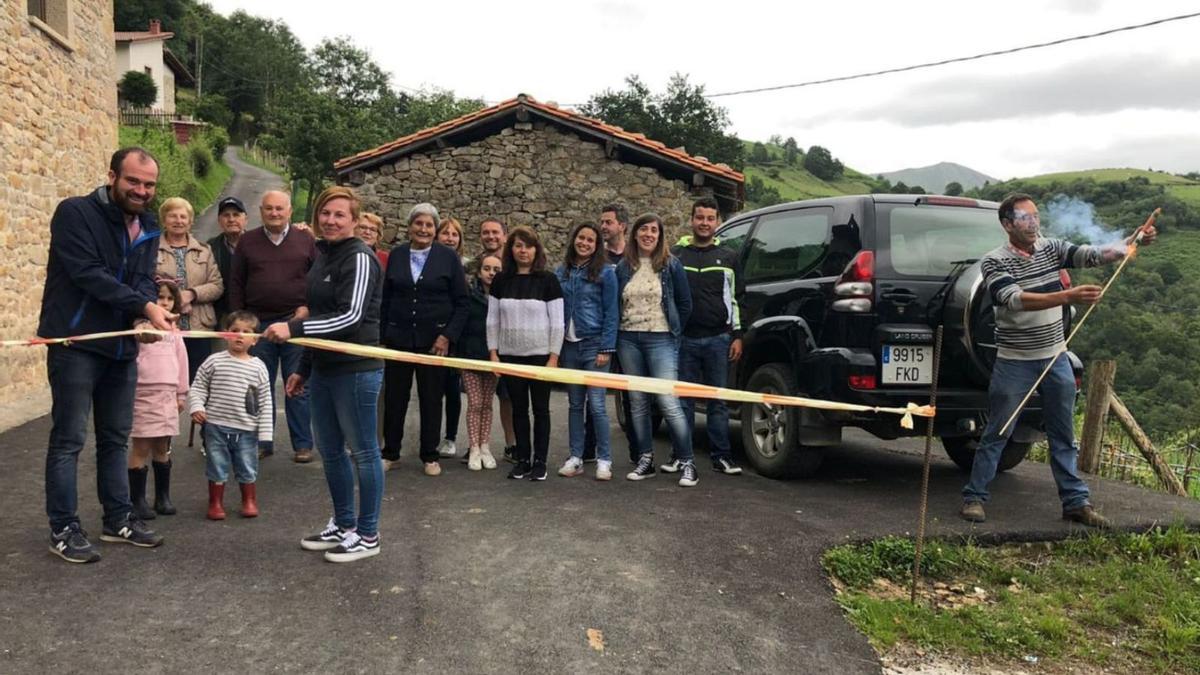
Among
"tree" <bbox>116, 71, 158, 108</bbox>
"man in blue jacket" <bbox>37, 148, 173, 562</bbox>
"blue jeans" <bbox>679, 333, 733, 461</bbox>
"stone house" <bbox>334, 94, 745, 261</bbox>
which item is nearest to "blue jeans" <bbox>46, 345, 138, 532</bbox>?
"man in blue jacket" <bbox>37, 148, 173, 562</bbox>

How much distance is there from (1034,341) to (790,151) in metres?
90.3

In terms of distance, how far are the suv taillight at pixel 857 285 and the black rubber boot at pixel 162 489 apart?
4.27 m

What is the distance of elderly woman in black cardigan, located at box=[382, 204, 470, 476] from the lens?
5.84 meters

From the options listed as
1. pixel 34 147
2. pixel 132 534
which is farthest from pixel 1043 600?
pixel 34 147

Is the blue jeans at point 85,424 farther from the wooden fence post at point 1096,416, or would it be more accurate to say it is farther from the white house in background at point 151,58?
the white house in background at point 151,58

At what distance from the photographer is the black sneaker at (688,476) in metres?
5.71

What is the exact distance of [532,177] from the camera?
14406 millimetres

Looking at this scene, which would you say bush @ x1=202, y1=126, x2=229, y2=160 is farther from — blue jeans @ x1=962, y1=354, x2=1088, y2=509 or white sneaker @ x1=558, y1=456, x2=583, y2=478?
blue jeans @ x1=962, y1=354, x2=1088, y2=509

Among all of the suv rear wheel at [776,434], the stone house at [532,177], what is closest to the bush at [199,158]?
the stone house at [532,177]

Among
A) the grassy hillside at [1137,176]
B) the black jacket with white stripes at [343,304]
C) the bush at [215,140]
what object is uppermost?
the bush at [215,140]

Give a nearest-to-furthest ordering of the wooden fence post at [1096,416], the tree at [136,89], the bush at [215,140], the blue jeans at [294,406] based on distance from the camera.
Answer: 1. the blue jeans at [294,406]
2. the wooden fence post at [1096,416]
3. the tree at [136,89]
4. the bush at [215,140]

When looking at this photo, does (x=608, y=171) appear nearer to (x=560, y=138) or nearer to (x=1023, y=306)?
(x=560, y=138)

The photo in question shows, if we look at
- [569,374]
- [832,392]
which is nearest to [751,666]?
[569,374]

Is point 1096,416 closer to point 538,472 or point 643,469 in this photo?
point 643,469
